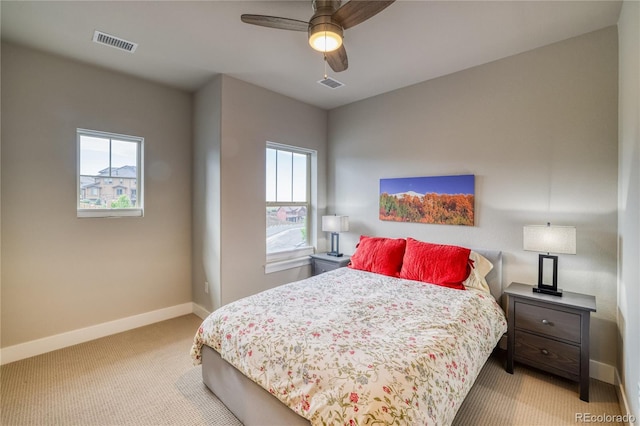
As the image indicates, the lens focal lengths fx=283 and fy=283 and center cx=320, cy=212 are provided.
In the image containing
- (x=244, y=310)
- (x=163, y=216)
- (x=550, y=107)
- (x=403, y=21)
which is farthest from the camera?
(x=163, y=216)

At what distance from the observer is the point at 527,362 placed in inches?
92.0

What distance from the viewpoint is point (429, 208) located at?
3295 mm

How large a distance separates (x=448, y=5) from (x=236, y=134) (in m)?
2.37

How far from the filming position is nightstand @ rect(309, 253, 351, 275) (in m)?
3.71

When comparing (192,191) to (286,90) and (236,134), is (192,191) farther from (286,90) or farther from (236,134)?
(286,90)

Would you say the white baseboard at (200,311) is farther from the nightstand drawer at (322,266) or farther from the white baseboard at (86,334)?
the nightstand drawer at (322,266)

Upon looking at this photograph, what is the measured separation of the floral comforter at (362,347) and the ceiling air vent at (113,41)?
252cm

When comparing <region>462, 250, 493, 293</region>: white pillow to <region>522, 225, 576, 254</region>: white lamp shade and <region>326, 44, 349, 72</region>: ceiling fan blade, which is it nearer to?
<region>522, 225, 576, 254</region>: white lamp shade

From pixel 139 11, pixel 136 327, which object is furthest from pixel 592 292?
pixel 136 327

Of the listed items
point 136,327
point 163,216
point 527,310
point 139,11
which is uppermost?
point 139,11

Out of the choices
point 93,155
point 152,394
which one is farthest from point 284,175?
point 152,394

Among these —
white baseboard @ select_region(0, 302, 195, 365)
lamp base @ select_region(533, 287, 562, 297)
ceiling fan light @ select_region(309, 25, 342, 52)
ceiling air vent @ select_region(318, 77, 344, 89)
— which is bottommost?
white baseboard @ select_region(0, 302, 195, 365)

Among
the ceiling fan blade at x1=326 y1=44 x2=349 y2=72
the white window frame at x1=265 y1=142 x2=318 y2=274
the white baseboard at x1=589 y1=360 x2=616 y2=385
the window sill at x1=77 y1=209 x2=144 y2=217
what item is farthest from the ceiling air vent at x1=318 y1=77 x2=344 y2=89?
the white baseboard at x1=589 y1=360 x2=616 y2=385

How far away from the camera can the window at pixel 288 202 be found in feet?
12.7
